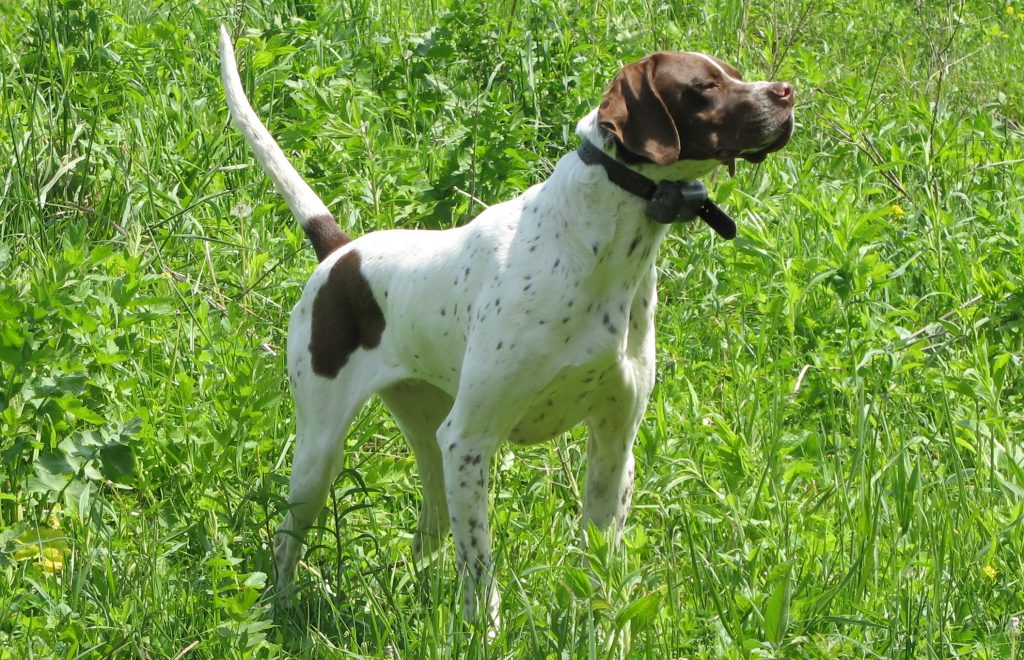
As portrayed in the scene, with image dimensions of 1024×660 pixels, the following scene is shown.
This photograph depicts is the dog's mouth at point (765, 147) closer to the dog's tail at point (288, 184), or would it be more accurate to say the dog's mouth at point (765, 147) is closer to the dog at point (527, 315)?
the dog at point (527, 315)

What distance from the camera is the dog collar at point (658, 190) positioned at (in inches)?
122

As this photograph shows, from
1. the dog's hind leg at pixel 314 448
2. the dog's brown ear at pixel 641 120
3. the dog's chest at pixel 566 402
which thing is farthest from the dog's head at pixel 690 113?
the dog's hind leg at pixel 314 448

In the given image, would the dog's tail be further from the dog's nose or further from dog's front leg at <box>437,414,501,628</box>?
the dog's nose

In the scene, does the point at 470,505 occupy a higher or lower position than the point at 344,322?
lower

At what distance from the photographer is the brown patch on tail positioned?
4.05m

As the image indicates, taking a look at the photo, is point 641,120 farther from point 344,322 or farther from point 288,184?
point 288,184

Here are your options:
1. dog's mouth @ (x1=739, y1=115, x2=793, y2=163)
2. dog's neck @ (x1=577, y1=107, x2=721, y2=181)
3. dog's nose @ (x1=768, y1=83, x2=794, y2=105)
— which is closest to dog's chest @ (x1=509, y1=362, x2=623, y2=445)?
dog's neck @ (x1=577, y1=107, x2=721, y2=181)

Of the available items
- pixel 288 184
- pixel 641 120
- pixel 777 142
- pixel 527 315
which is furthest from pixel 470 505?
pixel 288 184

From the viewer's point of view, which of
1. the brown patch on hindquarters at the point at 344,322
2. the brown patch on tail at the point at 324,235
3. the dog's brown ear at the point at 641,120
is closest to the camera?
the dog's brown ear at the point at 641,120

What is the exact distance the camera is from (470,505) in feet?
10.9

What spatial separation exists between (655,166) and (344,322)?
1085mm

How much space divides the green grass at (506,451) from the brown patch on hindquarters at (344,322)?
23 centimetres

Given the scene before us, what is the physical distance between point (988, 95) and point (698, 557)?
4.48 meters

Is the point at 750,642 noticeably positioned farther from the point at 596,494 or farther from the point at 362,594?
the point at 362,594
